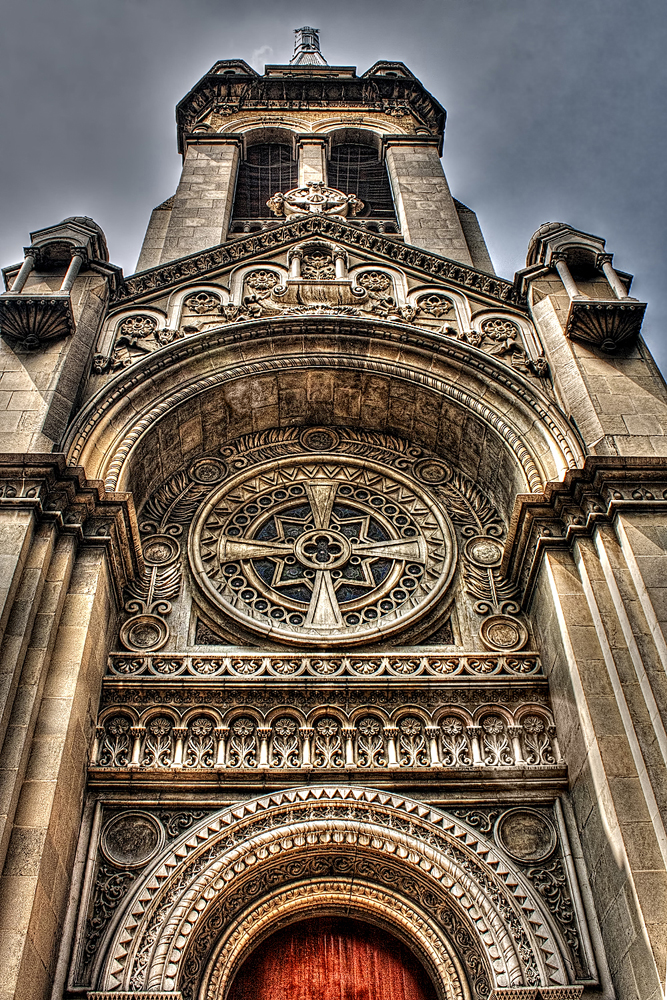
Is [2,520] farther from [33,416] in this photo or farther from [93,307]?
[93,307]

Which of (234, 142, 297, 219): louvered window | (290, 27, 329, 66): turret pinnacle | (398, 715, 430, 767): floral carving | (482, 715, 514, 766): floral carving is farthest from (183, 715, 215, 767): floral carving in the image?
(290, 27, 329, 66): turret pinnacle

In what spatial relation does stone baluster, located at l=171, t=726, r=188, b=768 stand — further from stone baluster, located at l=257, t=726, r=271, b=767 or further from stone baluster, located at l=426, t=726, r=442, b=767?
stone baluster, located at l=426, t=726, r=442, b=767

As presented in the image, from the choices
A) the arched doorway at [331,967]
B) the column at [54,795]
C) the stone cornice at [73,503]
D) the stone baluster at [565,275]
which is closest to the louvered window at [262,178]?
the stone baluster at [565,275]

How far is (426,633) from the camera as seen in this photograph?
10961 mm

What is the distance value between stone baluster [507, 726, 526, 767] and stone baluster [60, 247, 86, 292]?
25.7 ft

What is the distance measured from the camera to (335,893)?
9.02 metres

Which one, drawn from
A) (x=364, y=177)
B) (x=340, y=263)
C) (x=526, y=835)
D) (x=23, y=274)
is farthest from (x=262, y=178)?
(x=526, y=835)

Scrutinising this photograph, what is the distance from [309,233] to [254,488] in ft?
15.3

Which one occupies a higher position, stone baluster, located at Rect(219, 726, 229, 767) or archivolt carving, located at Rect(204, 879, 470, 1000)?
stone baluster, located at Rect(219, 726, 229, 767)

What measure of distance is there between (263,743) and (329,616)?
2.12m

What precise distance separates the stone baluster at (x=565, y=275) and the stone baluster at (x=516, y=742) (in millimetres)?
5867

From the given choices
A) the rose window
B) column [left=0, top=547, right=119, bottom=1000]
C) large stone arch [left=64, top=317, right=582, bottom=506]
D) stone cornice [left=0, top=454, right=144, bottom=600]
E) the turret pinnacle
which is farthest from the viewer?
the turret pinnacle

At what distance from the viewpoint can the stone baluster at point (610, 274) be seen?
12.6 metres

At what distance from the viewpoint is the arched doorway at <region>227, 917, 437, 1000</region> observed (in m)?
8.64
